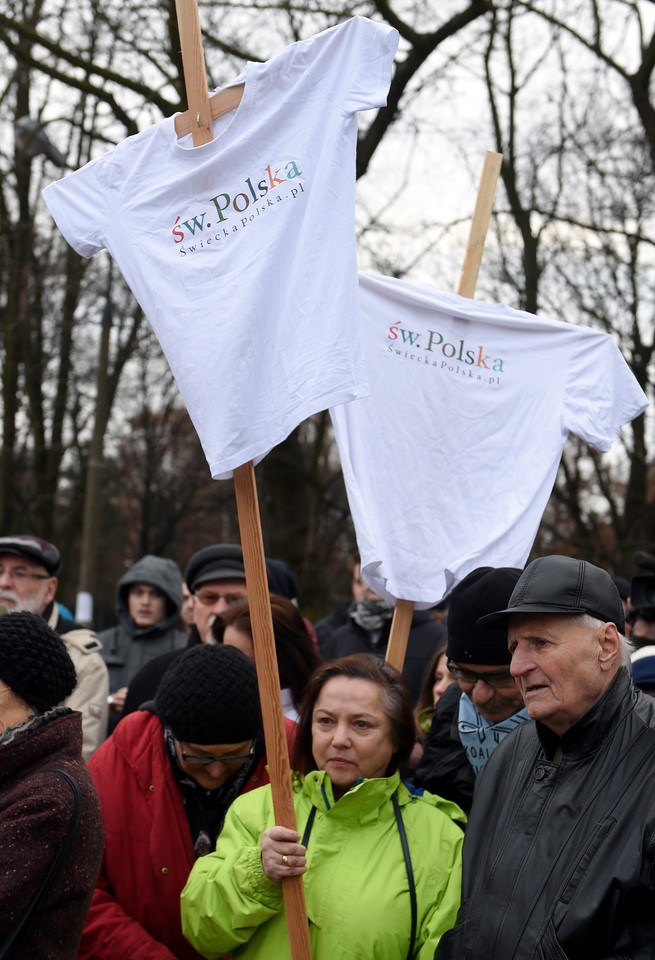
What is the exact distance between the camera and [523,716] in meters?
3.44

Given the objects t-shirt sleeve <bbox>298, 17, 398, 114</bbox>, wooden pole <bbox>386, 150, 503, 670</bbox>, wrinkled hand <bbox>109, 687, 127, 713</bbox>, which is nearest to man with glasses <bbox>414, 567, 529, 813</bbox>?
wooden pole <bbox>386, 150, 503, 670</bbox>

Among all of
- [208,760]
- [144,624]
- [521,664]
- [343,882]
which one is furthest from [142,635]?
[521,664]

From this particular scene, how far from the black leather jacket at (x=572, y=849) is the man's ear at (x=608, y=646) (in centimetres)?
5

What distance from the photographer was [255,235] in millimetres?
3381

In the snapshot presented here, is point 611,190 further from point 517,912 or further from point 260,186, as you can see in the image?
point 517,912

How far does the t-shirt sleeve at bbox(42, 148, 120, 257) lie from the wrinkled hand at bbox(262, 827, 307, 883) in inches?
66.9

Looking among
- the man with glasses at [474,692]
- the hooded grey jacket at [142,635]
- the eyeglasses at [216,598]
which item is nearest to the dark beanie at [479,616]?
the man with glasses at [474,692]

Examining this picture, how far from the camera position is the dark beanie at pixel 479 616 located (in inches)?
131

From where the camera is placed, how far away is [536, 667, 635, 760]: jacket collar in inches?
104

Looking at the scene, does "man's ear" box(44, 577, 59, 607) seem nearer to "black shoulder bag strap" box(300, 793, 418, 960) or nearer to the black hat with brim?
"black shoulder bag strap" box(300, 793, 418, 960)

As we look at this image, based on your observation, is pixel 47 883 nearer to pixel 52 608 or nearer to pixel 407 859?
pixel 407 859

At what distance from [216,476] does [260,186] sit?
84 centimetres

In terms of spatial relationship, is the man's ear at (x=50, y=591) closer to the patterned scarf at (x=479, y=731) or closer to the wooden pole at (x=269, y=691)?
the wooden pole at (x=269, y=691)

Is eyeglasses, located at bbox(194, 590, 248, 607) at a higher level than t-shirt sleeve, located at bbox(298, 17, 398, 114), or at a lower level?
lower
